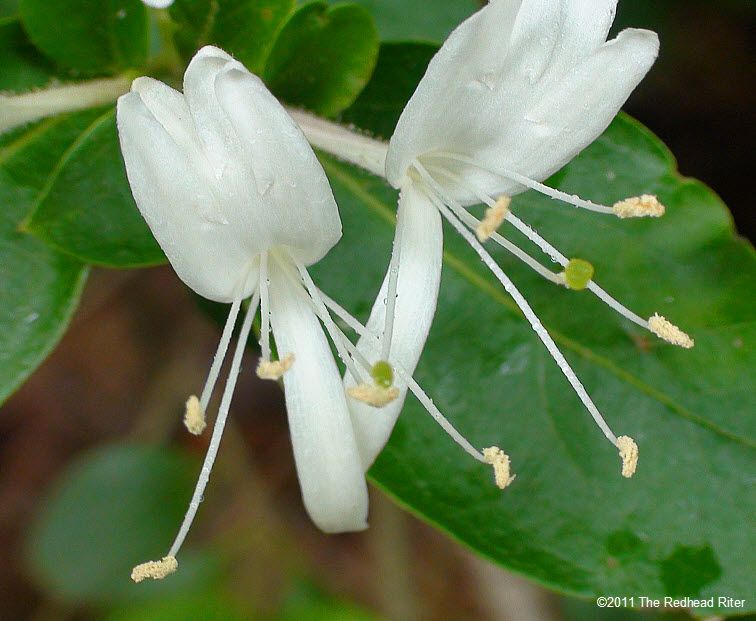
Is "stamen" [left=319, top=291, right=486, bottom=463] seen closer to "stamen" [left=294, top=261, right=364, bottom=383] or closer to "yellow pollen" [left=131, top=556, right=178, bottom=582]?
"stamen" [left=294, top=261, right=364, bottom=383]

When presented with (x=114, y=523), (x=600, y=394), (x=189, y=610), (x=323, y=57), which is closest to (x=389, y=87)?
(x=323, y=57)

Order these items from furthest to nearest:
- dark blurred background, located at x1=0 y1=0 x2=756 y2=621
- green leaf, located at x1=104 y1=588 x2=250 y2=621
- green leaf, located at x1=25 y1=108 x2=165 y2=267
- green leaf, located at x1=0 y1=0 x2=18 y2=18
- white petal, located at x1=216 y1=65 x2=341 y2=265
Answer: dark blurred background, located at x1=0 y1=0 x2=756 y2=621 → green leaf, located at x1=104 y1=588 x2=250 y2=621 → green leaf, located at x1=0 y1=0 x2=18 y2=18 → green leaf, located at x1=25 y1=108 x2=165 y2=267 → white petal, located at x1=216 y1=65 x2=341 y2=265

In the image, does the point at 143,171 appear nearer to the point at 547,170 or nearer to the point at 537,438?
the point at 547,170

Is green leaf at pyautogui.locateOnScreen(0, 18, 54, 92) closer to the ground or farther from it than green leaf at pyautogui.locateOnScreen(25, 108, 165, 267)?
farther from it

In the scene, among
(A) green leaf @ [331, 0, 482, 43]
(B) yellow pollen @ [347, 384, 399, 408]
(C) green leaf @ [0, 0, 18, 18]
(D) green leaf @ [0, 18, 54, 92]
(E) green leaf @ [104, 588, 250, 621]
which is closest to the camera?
(B) yellow pollen @ [347, 384, 399, 408]

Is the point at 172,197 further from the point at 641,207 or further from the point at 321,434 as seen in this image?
the point at 641,207

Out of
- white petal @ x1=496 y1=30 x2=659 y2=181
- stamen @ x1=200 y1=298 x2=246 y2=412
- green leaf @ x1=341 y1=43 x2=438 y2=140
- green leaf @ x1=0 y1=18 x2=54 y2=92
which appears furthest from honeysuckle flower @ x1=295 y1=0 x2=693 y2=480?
green leaf @ x1=0 y1=18 x2=54 y2=92

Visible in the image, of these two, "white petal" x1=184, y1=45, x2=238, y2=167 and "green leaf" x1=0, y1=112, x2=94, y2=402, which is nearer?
"white petal" x1=184, y1=45, x2=238, y2=167
